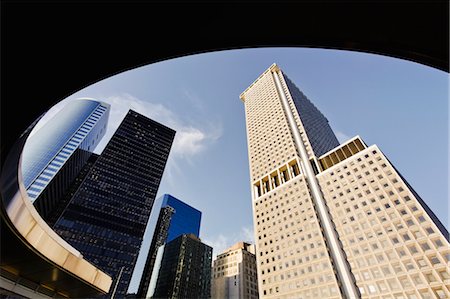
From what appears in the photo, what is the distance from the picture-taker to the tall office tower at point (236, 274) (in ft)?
308

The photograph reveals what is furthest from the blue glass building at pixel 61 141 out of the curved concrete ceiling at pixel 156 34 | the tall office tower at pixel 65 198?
the curved concrete ceiling at pixel 156 34

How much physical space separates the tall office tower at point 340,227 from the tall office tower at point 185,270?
154 ft

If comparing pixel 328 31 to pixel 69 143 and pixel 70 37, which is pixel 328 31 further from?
pixel 69 143

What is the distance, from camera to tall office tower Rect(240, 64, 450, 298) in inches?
1799

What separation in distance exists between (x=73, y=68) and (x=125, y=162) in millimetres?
121100

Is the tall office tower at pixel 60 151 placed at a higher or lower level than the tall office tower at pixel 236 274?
higher

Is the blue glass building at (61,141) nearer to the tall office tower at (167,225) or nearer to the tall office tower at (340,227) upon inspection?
the tall office tower at (167,225)

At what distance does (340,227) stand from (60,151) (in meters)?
130

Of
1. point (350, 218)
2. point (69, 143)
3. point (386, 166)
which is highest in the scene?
point (69, 143)

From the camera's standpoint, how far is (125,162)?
115625 mm

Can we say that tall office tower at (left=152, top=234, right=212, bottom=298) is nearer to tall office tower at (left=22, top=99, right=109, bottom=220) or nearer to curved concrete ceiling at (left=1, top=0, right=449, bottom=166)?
tall office tower at (left=22, top=99, right=109, bottom=220)

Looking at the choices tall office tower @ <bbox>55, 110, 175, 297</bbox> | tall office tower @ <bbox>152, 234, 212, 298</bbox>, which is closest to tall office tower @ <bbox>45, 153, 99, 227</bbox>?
tall office tower @ <bbox>55, 110, 175, 297</bbox>

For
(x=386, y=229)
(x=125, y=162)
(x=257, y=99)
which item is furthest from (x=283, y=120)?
(x=125, y=162)

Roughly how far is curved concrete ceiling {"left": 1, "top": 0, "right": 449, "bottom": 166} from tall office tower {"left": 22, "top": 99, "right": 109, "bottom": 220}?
119 meters
